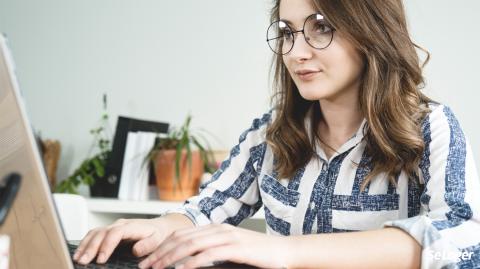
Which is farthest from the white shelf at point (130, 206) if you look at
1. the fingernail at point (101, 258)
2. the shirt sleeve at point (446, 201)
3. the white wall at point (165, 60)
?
the fingernail at point (101, 258)

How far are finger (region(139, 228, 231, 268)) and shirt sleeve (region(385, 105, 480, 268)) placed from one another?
30 centimetres

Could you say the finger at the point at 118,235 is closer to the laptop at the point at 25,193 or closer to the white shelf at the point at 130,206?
the laptop at the point at 25,193

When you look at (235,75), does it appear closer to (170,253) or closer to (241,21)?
(241,21)

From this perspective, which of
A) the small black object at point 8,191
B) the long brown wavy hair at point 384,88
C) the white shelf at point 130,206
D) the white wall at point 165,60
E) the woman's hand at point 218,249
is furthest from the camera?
the white wall at point 165,60

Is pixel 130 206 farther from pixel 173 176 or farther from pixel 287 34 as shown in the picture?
pixel 287 34

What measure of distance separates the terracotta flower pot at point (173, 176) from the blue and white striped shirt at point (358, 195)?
2.47 ft

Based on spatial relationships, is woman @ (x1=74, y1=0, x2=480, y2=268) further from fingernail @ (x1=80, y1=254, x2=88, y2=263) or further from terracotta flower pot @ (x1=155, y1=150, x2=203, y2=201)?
terracotta flower pot @ (x1=155, y1=150, x2=203, y2=201)

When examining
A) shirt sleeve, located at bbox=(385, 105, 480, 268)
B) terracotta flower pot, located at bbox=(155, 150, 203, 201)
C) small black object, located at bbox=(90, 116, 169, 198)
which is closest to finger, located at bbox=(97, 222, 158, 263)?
shirt sleeve, located at bbox=(385, 105, 480, 268)

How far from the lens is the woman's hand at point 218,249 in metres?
0.70

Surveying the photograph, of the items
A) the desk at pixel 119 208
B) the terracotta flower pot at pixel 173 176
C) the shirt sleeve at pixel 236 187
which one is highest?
the shirt sleeve at pixel 236 187

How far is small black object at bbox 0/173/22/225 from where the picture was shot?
45 centimetres

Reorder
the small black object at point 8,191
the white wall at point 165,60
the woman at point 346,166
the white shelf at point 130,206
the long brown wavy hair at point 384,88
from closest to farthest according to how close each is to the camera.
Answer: the small black object at point 8,191, the woman at point 346,166, the long brown wavy hair at point 384,88, the white shelf at point 130,206, the white wall at point 165,60

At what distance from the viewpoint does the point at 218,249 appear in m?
0.72

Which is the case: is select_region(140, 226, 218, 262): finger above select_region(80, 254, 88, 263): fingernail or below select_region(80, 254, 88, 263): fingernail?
above
